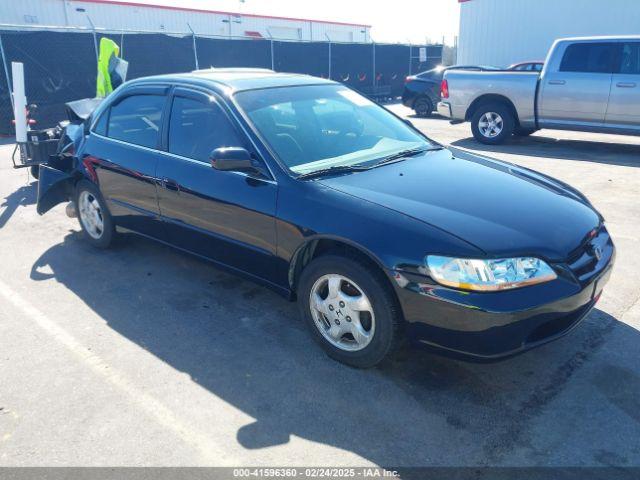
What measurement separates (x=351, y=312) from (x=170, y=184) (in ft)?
5.98

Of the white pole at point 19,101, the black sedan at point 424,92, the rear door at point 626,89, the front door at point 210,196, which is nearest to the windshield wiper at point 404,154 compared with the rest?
the front door at point 210,196

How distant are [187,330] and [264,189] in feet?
3.78

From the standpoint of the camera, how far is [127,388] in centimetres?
311

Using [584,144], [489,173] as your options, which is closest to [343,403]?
[489,173]

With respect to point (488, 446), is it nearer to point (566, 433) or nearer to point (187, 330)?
point (566, 433)

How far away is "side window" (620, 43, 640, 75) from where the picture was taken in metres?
8.99

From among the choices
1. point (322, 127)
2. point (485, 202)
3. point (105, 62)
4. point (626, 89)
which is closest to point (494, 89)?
point (626, 89)

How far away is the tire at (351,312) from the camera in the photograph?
9.58 ft

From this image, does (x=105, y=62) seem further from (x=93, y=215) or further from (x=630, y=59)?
(x=630, y=59)

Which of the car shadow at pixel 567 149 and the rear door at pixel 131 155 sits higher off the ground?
the rear door at pixel 131 155

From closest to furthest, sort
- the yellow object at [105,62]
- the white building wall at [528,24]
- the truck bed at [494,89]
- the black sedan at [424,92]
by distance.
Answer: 1. the yellow object at [105,62]
2. the truck bed at [494,89]
3. the black sedan at [424,92]
4. the white building wall at [528,24]

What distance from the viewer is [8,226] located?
20.2 ft

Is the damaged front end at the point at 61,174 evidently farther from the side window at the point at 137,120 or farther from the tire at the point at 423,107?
the tire at the point at 423,107

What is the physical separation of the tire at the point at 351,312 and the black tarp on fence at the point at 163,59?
12.4 meters
